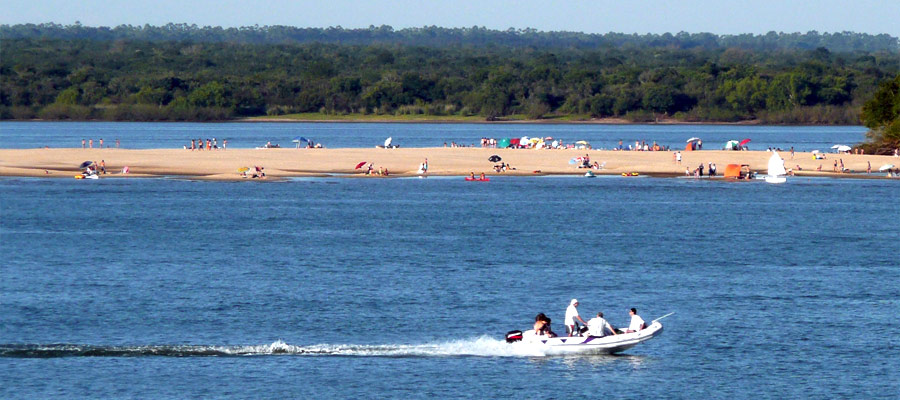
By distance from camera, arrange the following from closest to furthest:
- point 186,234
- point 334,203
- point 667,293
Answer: point 667,293, point 186,234, point 334,203

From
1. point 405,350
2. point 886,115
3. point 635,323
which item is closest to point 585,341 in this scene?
point 635,323

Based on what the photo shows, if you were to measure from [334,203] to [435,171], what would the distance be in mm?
26723

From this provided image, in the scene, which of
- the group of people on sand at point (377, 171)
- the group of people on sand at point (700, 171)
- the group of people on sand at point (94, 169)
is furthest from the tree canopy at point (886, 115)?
the group of people on sand at point (94, 169)

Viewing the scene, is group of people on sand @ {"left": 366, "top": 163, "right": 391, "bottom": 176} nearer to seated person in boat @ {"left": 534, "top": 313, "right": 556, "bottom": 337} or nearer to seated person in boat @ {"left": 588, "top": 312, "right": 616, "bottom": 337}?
seated person in boat @ {"left": 534, "top": 313, "right": 556, "bottom": 337}

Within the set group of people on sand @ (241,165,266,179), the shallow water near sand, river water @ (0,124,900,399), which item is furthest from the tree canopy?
group of people on sand @ (241,165,266,179)

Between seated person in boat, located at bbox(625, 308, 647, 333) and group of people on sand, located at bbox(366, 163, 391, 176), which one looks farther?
group of people on sand, located at bbox(366, 163, 391, 176)

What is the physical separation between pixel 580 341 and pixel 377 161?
80.9m

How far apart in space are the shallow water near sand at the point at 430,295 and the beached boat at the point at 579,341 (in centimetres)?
48

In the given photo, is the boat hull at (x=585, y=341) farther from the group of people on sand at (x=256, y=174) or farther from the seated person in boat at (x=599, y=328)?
the group of people on sand at (x=256, y=174)

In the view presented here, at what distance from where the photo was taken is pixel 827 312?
4378cm

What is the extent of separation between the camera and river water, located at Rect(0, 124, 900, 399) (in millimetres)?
34625

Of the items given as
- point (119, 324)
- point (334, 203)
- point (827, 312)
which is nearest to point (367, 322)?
point (119, 324)

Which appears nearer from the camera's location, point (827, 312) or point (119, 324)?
point (119, 324)

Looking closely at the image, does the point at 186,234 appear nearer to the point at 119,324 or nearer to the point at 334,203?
the point at 334,203
